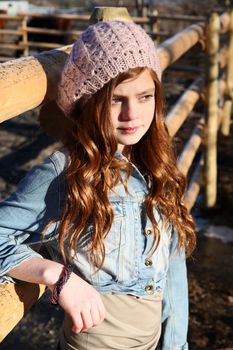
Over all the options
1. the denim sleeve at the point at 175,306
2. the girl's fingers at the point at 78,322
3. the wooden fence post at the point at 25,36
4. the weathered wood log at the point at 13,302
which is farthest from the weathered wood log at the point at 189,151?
the wooden fence post at the point at 25,36

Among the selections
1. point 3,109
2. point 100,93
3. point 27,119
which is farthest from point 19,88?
point 27,119

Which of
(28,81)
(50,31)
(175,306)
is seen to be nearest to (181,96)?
(175,306)

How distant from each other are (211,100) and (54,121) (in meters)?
2.23

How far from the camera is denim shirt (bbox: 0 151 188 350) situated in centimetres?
123

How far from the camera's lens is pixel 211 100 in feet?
11.8

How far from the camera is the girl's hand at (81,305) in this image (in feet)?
3.83

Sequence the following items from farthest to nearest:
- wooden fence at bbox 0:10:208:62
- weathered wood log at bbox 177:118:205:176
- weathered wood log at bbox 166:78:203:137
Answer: wooden fence at bbox 0:10:208:62 < weathered wood log at bbox 177:118:205:176 < weathered wood log at bbox 166:78:203:137

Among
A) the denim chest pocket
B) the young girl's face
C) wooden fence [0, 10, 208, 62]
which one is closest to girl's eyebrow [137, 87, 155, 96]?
the young girl's face

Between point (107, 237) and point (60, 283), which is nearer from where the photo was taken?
point (60, 283)

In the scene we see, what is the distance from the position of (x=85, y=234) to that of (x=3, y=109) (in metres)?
0.37

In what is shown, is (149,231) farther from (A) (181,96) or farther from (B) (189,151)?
(A) (181,96)

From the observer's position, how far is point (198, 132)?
11.8 ft

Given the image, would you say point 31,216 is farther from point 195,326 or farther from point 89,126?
point 195,326

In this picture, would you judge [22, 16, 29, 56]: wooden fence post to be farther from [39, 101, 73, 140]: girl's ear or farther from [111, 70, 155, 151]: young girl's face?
[111, 70, 155, 151]: young girl's face
